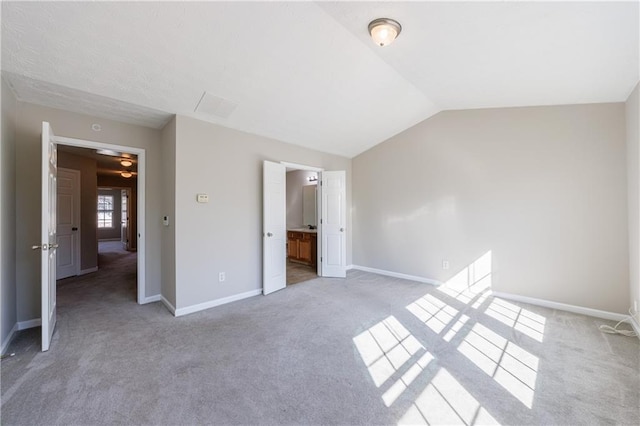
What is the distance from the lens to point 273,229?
13.7ft

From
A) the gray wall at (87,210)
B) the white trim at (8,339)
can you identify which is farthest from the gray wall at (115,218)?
the white trim at (8,339)

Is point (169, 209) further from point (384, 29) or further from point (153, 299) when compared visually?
point (384, 29)

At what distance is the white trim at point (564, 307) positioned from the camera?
311 centimetres

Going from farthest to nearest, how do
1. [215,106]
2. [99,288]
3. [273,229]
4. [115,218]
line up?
[115,218] → [99,288] → [273,229] → [215,106]

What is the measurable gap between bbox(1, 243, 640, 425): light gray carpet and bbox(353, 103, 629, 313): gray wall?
60 cm

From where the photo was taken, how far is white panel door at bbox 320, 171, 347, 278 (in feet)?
16.7

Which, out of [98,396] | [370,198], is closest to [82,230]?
[98,396]

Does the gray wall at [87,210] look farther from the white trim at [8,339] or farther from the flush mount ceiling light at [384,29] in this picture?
the flush mount ceiling light at [384,29]

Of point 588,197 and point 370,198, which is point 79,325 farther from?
point 588,197

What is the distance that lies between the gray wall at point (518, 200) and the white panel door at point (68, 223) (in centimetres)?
611

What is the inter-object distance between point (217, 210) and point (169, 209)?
0.59 meters

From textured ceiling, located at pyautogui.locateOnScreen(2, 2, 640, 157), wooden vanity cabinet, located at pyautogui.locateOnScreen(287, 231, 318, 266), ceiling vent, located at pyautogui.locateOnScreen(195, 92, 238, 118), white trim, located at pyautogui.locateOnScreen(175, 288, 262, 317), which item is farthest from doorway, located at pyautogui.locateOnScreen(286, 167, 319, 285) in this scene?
textured ceiling, located at pyautogui.locateOnScreen(2, 2, 640, 157)

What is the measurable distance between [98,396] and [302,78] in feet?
10.9

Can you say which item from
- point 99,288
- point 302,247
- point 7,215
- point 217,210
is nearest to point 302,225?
point 302,247
